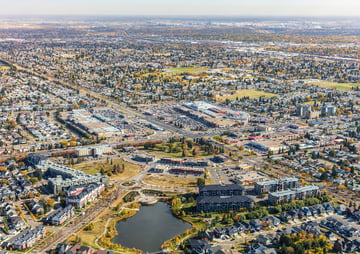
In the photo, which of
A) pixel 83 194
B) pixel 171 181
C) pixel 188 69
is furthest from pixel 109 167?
pixel 188 69

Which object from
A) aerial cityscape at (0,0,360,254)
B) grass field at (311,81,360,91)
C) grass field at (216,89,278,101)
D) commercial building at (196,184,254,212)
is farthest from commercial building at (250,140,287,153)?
grass field at (311,81,360,91)

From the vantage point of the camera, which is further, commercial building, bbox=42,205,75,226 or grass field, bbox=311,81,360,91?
grass field, bbox=311,81,360,91

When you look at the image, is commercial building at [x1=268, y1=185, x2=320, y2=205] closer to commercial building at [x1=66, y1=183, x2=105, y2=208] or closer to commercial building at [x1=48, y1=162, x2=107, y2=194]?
commercial building at [x1=66, y1=183, x2=105, y2=208]

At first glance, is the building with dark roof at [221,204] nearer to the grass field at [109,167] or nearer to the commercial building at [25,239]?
the grass field at [109,167]

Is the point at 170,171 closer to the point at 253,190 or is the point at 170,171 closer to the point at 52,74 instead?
the point at 253,190

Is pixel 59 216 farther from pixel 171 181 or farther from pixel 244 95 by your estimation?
pixel 244 95

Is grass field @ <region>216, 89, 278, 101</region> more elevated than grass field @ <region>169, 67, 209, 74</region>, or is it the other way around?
grass field @ <region>169, 67, 209, 74</region>

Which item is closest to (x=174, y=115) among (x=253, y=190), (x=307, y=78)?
(x=253, y=190)
